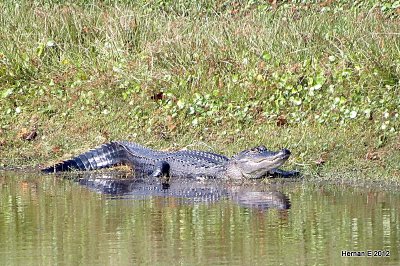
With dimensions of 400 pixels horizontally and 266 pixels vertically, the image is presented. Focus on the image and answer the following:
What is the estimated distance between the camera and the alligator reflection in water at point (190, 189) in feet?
30.3

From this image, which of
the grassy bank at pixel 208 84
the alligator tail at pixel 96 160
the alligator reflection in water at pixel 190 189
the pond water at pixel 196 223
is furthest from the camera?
the alligator tail at pixel 96 160

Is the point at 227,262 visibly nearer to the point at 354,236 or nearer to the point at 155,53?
the point at 354,236

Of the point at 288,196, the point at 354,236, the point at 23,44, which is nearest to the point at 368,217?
the point at 354,236

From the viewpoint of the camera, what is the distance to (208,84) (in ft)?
40.4

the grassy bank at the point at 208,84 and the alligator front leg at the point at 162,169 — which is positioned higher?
the grassy bank at the point at 208,84

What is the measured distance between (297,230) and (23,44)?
6787mm

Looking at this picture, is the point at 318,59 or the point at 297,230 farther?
Answer: the point at 318,59

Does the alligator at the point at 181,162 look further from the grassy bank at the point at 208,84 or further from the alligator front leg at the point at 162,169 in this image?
the grassy bank at the point at 208,84

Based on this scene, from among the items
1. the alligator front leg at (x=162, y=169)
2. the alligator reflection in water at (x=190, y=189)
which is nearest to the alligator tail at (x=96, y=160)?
the alligator reflection in water at (x=190, y=189)

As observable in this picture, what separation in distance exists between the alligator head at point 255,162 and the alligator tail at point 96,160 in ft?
4.11

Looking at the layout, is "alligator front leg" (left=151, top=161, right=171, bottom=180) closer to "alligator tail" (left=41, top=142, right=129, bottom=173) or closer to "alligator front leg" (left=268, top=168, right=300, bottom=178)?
"alligator tail" (left=41, top=142, right=129, bottom=173)

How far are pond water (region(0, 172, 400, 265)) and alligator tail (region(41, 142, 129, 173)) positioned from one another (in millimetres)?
698

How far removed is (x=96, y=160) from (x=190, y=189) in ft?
4.84

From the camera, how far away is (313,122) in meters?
11.3
